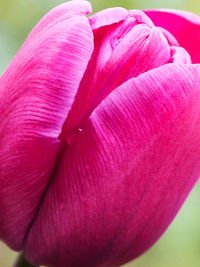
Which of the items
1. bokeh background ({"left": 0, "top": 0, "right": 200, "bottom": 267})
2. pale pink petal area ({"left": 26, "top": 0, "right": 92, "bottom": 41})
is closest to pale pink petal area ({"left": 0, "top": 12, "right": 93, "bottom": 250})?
pale pink petal area ({"left": 26, "top": 0, "right": 92, "bottom": 41})

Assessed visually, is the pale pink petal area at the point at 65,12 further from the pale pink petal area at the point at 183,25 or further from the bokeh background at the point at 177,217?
the bokeh background at the point at 177,217

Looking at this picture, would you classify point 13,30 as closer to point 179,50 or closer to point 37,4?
point 37,4

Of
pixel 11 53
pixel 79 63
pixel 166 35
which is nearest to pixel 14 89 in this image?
pixel 79 63

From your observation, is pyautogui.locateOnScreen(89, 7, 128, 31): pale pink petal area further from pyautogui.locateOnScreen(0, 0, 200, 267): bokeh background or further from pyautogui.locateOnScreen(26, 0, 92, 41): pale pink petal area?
pyautogui.locateOnScreen(0, 0, 200, 267): bokeh background

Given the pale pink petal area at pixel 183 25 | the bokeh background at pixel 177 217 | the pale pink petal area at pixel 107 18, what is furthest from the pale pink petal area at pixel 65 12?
the bokeh background at pixel 177 217

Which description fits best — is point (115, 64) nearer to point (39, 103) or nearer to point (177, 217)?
point (39, 103)

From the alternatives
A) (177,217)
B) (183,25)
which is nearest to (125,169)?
(183,25)

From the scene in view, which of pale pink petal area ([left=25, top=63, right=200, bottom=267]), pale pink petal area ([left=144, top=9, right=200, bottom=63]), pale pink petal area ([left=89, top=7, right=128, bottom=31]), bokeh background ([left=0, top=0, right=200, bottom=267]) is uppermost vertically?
pale pink petal area ([left=89, top=7, right=128, bottom=31])
